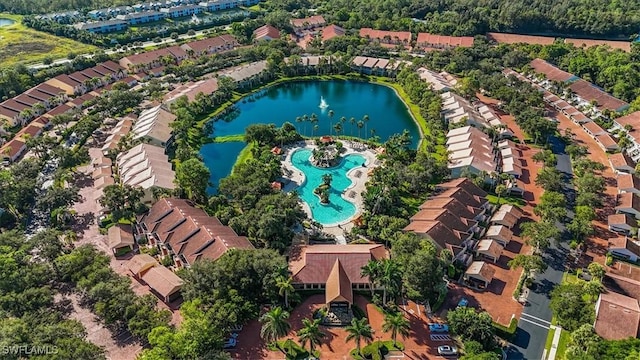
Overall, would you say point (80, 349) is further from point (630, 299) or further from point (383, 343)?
point (630, 299)

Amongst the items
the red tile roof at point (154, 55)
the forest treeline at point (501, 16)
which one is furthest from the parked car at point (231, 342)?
the forest treeline at point (501, 16)

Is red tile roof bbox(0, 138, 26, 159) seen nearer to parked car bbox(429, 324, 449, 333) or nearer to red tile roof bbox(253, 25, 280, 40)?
red tile roof bbox(253, 25, 280, 40)

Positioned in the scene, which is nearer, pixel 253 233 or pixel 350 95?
pixel 253 233

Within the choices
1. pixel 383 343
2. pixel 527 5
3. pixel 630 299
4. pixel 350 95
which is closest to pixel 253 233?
pixel 383 343

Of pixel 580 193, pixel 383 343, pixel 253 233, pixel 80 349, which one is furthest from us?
pixel 580 193

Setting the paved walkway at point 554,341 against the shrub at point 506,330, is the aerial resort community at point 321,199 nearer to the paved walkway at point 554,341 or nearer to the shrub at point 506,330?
the paved walkway at point 554,341

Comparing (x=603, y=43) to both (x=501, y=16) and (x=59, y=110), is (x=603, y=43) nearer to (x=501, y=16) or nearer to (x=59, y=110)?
(x=501, y=16)
